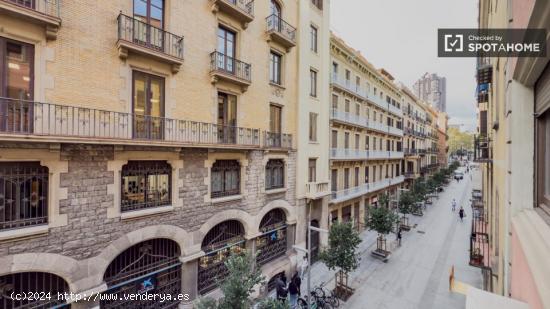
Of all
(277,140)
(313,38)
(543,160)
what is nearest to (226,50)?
(277,140)

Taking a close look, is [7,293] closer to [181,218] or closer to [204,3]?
[181,218]

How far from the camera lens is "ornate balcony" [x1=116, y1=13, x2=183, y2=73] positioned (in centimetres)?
844

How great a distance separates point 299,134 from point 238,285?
10.4 m

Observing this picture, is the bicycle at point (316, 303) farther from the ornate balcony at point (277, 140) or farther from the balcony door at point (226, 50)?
the balcony door at point (226, 50)

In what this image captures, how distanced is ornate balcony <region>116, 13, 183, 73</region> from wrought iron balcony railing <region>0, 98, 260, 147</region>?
220cm

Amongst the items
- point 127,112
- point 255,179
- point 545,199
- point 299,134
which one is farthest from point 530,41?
point 299,134

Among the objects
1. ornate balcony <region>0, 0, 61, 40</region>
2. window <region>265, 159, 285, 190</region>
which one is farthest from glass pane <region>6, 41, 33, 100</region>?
window <region>265, 159, 285, 190</region>

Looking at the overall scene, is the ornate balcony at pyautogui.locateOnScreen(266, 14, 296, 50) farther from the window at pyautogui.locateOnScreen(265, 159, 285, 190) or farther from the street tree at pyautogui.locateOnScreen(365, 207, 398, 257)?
the street tree at pyautogui.locateOnScreen(365, 207, 398, 257)

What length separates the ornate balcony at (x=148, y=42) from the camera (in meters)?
8.44

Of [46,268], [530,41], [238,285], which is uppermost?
[530,41]

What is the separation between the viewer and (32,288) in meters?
7.14

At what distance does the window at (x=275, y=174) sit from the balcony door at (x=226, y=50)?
5.62 metres

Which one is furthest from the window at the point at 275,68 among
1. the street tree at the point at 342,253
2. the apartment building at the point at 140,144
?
the street tree at the point at 342,253

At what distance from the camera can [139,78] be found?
920 cm
